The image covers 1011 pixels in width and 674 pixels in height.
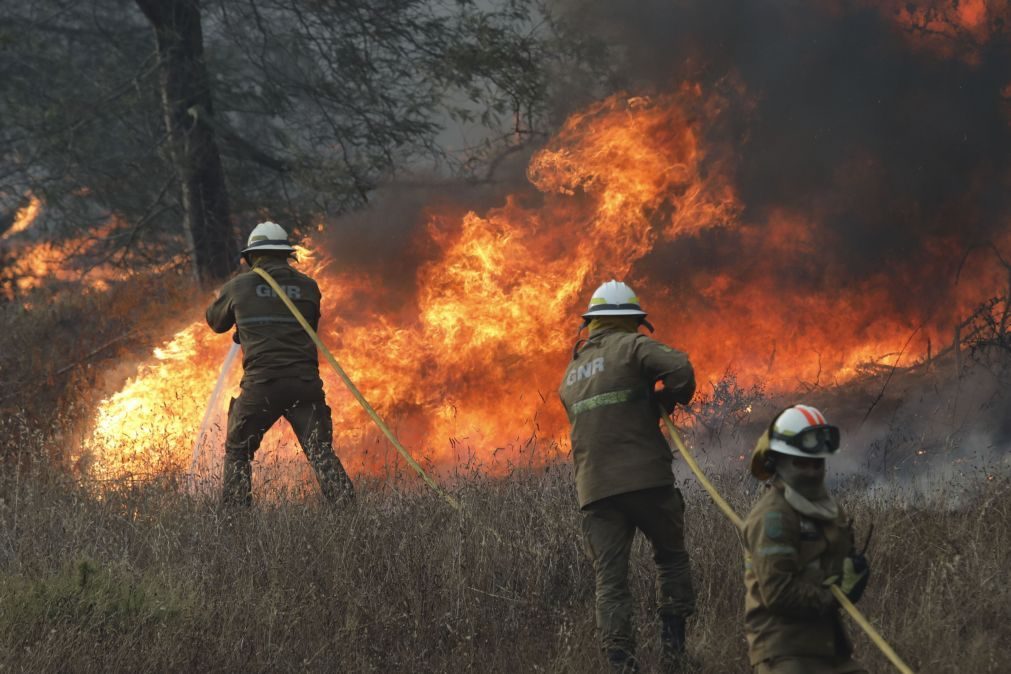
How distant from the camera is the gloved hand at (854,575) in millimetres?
3650

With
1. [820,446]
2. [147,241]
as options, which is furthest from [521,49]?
[820,446]

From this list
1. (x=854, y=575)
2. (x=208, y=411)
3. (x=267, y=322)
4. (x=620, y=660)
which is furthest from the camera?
(x=208, y=411)

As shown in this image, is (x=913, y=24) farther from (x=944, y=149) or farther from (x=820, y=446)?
(x=820, y=446)

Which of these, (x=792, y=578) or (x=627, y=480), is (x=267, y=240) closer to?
(x=627, y=480)

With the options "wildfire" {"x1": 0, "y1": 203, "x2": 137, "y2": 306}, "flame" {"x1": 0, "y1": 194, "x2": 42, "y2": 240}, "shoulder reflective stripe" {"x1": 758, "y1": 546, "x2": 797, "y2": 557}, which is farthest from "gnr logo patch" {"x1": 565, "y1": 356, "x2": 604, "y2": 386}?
"wildfire" {"x1": 0, "y1": 203, "x2": 137, "y2": 306}

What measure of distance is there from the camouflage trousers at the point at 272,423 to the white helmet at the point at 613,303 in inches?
101

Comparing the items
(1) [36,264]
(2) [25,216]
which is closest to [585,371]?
(2) [25,216]

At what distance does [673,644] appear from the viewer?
5152 millimetres

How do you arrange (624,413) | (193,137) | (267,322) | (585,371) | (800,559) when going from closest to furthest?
(800,559), (624,413), (585,371), (267,322), (193,137)

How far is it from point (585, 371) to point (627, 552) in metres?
0.82

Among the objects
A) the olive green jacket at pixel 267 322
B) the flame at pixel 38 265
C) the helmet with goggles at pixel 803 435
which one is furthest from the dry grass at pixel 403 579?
the flame at pixel 38 265

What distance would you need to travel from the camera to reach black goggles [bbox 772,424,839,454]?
3729mm

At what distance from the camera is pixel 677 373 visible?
500cm

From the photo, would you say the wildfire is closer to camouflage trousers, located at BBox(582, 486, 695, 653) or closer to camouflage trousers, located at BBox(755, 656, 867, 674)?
camouflage trousers, located at BBox(582, 486, 695, 653)
